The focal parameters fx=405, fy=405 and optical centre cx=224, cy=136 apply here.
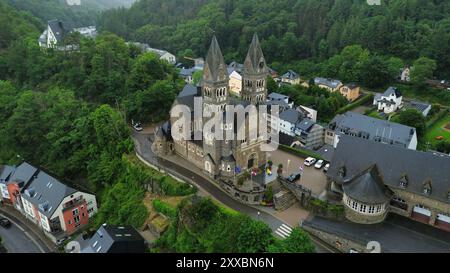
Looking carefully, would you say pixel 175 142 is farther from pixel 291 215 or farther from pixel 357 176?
pixel 357 176

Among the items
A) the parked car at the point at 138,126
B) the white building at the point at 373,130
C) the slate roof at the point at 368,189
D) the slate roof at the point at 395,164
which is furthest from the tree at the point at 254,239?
the parked car at the point at 138,126

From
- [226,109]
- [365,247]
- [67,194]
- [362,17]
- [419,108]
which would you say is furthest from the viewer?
[362,17]

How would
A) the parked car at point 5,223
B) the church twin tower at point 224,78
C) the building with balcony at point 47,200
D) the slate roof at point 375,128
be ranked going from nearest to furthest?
the church twin tower at point 224,78 → the building with balcony at point 47,200 → the parked car at point 5,223 → the slate roof at point 375,128

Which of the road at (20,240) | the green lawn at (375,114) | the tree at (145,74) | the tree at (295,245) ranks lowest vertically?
the road at (20,240)

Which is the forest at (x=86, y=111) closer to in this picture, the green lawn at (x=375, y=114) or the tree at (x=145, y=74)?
the tree at (x=145, y=74)

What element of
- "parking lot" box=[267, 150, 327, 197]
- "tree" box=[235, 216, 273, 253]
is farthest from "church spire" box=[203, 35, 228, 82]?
"tree" box=[235, 216, 273, 253]

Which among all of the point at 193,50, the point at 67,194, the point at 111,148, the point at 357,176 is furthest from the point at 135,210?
the point at 193,50

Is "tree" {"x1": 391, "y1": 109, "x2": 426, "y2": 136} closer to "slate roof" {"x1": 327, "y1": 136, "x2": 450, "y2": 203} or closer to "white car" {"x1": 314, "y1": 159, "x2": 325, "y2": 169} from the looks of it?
"white car" {"x1": 314, "y1": 159, "x2": 325, "y2": 169}
